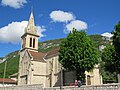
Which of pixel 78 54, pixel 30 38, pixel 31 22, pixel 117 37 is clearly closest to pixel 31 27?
pixel 31 22

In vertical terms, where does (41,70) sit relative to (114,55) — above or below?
below

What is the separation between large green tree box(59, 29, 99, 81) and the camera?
4119 cm

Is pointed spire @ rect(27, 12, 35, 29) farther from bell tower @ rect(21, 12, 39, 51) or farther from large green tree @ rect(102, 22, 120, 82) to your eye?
large green tree @ rect(102, 22, 120, 82)

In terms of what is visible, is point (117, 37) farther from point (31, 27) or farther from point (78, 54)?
point (31, 27)

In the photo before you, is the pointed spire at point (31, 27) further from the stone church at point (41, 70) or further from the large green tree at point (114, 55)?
the large green tree at point (114, 55)

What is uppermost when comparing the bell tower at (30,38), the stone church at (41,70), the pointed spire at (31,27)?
the pointed spire at (31,27)

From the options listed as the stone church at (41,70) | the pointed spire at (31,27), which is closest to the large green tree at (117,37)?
the stone church at (41,70)

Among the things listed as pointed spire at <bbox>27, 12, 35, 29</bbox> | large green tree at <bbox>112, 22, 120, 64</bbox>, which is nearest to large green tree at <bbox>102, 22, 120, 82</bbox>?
large green tree at <bbox>112, 22, 120, 64</bbox>

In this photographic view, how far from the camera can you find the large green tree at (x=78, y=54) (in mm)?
41188

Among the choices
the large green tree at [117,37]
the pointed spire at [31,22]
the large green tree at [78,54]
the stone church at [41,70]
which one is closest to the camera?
the large green tree at [117,37]

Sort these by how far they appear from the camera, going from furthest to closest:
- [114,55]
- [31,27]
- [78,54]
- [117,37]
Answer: [31,27], [114,55], [78,54], [117,37]

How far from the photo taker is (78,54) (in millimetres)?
41281

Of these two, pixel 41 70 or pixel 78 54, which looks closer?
pixel 78 54

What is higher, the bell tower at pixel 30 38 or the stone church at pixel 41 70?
the bell tower at pixel 30 38
